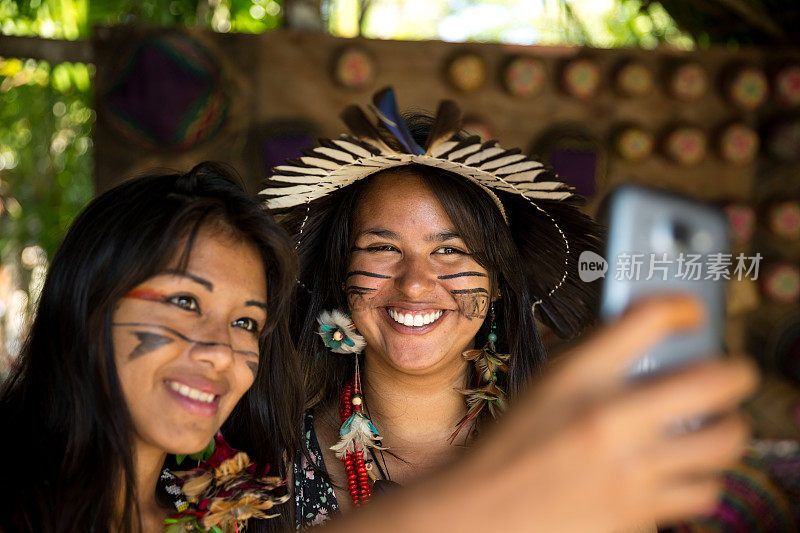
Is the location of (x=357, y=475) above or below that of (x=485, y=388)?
below

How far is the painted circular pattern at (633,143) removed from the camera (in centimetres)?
357

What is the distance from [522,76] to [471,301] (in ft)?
6.42

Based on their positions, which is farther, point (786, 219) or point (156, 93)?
point (786, 219)

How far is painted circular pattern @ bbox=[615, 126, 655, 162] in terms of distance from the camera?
3566mm

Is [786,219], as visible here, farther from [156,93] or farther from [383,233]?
[156,93]

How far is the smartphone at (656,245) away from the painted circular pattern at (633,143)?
284cm

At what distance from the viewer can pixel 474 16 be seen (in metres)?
8.43

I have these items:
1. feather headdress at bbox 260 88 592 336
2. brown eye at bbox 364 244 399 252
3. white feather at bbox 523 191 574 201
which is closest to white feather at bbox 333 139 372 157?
feather headdress at bbox 260 88 592 336

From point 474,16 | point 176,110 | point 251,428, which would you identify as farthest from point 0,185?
point 474,16

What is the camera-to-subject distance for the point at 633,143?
11.7ft

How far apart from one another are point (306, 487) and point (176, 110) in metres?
2.07

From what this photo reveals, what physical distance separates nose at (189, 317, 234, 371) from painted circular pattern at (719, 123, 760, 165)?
3074 mm

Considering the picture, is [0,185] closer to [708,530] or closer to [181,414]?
[181,414]

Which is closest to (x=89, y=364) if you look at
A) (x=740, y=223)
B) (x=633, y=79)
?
(x=633, y=79)
